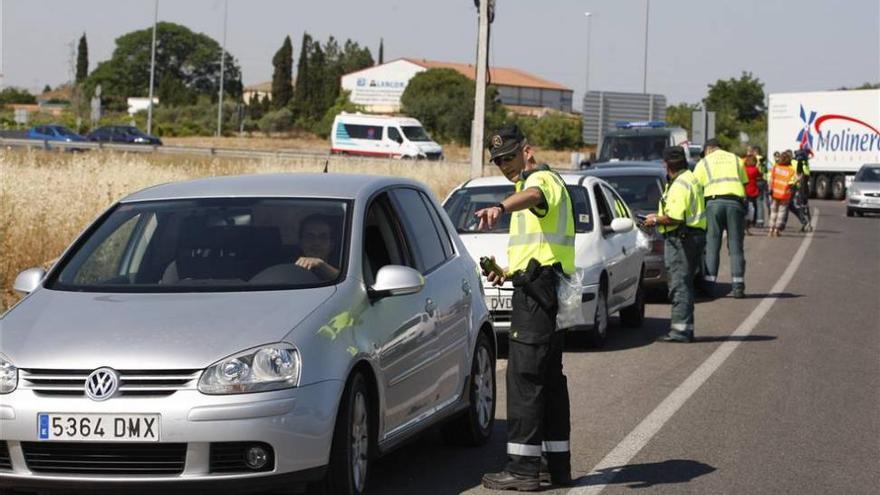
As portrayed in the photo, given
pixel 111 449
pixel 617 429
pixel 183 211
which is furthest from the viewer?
pixel 617 429

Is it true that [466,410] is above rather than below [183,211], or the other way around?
below

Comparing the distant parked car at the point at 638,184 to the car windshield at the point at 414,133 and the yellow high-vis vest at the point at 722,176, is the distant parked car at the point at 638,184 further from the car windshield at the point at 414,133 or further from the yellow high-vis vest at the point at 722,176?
the car windshield at the point at 414,133

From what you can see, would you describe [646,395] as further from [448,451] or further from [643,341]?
[643,341]

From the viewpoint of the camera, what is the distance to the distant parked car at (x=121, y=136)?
62750mm

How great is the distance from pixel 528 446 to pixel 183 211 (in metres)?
2.10

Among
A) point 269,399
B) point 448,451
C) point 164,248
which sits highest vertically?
point 164,248

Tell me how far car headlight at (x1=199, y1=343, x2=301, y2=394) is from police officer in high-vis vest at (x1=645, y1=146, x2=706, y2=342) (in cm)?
809

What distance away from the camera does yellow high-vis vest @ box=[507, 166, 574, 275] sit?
7.45 metres

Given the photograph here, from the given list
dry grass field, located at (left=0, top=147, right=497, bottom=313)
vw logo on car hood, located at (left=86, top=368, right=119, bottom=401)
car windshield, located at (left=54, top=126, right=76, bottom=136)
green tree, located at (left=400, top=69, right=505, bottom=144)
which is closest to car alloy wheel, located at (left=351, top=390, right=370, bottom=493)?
vw logo on car hood, located at (left=86, top=368, right=119, bottom=401)

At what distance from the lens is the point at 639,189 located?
19531 millimetres

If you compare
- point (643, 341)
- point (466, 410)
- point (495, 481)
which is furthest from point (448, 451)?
point (643, 341)

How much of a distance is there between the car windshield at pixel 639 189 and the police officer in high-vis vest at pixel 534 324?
1183 cm

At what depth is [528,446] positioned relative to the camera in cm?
738

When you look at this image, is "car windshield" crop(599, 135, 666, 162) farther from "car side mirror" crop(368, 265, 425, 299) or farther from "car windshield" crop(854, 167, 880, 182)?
"car side mirror" crop(368, 265, 425, 299)
